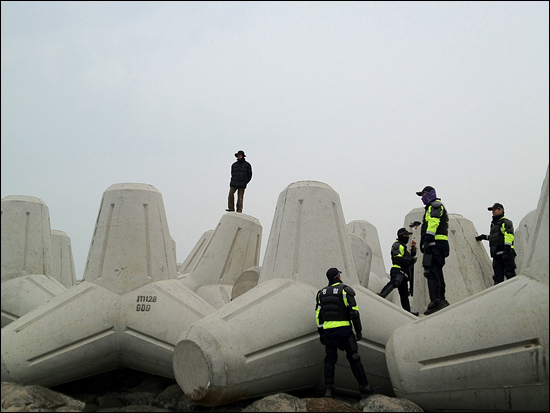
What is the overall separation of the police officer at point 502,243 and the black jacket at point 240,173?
7.31m

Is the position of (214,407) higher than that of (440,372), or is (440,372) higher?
(440,372)

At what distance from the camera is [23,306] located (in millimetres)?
8844

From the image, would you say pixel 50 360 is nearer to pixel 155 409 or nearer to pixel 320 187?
pixel 155 409

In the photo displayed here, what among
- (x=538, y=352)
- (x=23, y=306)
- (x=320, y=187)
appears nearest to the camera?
(x=538, y=352)

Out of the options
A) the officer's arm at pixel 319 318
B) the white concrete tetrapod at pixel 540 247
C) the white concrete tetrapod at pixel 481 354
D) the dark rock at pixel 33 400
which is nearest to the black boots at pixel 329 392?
the officer's arm at pixel 319 318

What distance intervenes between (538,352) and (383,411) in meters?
1.93

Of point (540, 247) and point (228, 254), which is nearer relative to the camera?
point (540, 247)

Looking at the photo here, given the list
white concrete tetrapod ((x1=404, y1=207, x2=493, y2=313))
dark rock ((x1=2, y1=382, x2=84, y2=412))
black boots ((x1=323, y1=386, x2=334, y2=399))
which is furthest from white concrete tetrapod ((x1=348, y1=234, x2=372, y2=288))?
dark rock ((x1=2, y1=382, x2=84, y2=412))

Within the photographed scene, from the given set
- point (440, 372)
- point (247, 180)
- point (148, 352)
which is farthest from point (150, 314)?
point (247, 180)

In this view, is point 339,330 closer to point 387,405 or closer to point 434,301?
point 387,405

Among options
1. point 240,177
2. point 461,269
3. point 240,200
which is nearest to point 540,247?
point 461,269

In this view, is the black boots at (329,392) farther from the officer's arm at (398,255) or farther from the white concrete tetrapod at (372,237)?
the white concrete tetrapod at (372,237)

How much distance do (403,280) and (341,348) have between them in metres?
4.33

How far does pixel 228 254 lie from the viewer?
13.1 metres
